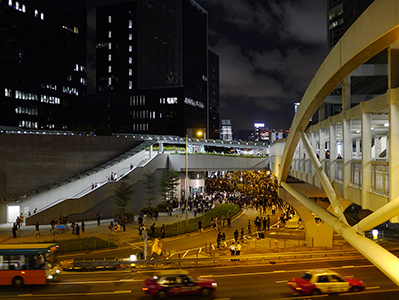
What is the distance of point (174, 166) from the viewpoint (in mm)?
46406

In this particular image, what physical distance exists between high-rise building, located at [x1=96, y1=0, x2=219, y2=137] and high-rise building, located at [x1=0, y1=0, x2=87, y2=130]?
20.7ft

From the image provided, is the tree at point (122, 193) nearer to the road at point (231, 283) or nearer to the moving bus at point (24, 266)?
the road at point (231, 283)

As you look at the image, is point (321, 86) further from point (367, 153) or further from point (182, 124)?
point (182, 124)

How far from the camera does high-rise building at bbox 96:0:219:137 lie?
93938 millimetres

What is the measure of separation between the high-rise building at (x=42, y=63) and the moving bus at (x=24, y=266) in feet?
217

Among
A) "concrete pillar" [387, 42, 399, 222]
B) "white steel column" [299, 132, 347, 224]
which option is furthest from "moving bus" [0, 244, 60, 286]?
"concrete pillar" [387, 42, 399, 222]

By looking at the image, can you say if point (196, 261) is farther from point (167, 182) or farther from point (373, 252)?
point (167, 182)

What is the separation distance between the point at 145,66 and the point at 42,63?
970 inches

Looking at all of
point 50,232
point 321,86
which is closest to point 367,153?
point 321,86

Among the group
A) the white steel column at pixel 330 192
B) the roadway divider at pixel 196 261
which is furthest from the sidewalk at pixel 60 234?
the white steel column at pixel 330 192

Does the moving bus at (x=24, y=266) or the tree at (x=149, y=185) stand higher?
the tree at (x=149, y=185)

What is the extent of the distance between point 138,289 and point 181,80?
82.0 m

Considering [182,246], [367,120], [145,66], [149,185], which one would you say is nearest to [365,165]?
[367,120]

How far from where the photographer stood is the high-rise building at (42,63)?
245 feet
